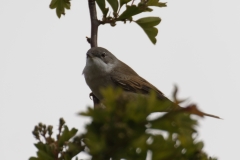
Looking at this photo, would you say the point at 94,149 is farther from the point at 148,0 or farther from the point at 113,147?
the point at 148,0

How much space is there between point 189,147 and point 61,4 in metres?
2.84

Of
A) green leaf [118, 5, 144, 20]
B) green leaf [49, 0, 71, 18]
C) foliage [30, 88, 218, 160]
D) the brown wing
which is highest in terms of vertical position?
green leaf [49, 0, 71, 18]

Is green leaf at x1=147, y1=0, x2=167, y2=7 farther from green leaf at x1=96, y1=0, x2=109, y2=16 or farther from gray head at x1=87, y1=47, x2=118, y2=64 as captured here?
gray head at x1=87, y1=47, x2=118, y2=64

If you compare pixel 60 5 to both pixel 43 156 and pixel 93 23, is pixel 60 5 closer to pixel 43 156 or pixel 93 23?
pixel 93 23

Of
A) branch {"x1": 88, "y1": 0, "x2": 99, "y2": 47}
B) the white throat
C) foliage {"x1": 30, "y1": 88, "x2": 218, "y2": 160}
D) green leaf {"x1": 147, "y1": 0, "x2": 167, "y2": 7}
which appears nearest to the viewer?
foliage {"x1": 30, "y1": 88, "x2": 218, "y2": 160}

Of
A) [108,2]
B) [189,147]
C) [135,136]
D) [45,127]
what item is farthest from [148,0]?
[135,136]

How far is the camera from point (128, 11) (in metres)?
4.29

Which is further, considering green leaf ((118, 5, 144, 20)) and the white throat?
the white throat

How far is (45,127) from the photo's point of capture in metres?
2.80

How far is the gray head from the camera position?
23.0 feet

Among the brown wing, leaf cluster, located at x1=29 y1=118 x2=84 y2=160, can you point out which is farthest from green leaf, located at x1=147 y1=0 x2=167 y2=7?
the brown wing

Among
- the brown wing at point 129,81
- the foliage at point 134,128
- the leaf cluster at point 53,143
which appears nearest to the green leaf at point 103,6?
the leaf cluster at point 53,143

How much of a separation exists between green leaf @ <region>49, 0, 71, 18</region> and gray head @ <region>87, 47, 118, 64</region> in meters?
2.07

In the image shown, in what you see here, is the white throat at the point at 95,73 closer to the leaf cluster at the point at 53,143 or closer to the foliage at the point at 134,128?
the leaf cluster at the point at 53,143
